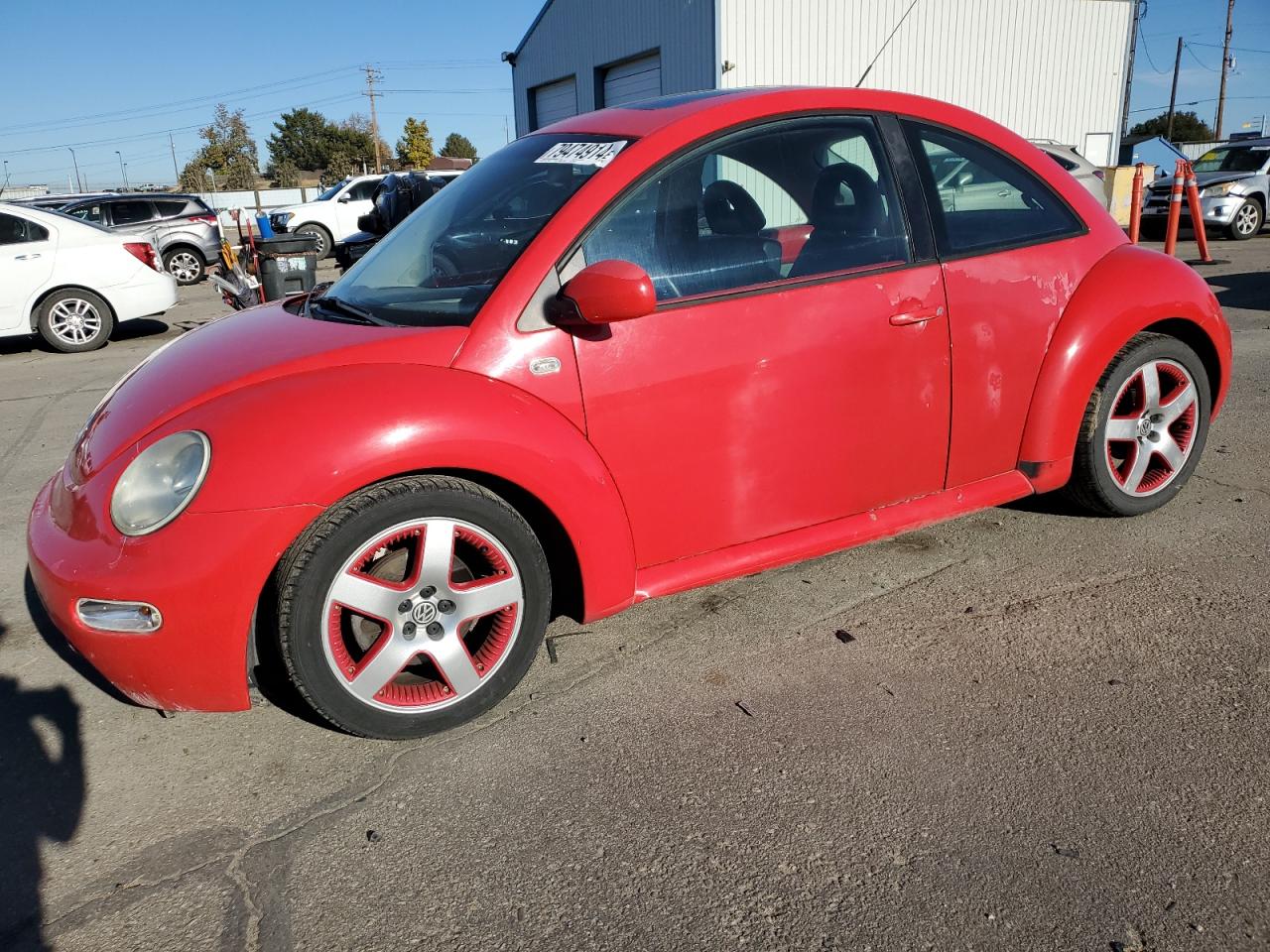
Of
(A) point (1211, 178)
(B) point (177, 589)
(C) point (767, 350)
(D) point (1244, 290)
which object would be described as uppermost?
(A) point (1211, 178)

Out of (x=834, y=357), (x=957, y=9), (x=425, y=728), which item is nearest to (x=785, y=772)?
(x=425, y=728)

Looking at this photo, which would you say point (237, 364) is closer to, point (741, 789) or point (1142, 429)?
point (741, 789)

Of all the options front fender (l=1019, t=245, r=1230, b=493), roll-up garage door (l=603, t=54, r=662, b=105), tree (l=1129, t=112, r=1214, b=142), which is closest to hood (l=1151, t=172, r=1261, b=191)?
roll-up garage door (l=603, t=54, r=662, b=105)

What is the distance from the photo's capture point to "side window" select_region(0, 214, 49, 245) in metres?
9.48

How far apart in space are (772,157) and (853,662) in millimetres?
1612

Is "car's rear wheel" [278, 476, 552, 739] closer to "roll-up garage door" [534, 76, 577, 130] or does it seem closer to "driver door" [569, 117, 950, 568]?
"driver door" [569, 117, 950, 568]

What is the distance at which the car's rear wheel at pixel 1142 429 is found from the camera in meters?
3.57

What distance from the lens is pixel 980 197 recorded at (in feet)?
10.9

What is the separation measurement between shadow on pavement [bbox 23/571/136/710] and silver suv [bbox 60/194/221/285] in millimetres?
14230

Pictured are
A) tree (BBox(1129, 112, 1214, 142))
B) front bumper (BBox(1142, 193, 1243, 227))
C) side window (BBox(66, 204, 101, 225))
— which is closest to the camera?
front bumper (BBox(1142, 193, 1243, 227))

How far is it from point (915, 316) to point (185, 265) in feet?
54.5

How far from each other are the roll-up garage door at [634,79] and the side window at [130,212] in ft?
28.6

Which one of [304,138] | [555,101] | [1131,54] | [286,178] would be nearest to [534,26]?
[555,101]

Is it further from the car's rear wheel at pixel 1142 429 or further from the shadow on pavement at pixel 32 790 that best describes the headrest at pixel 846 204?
the shadow on pavement at pixel 32 790
